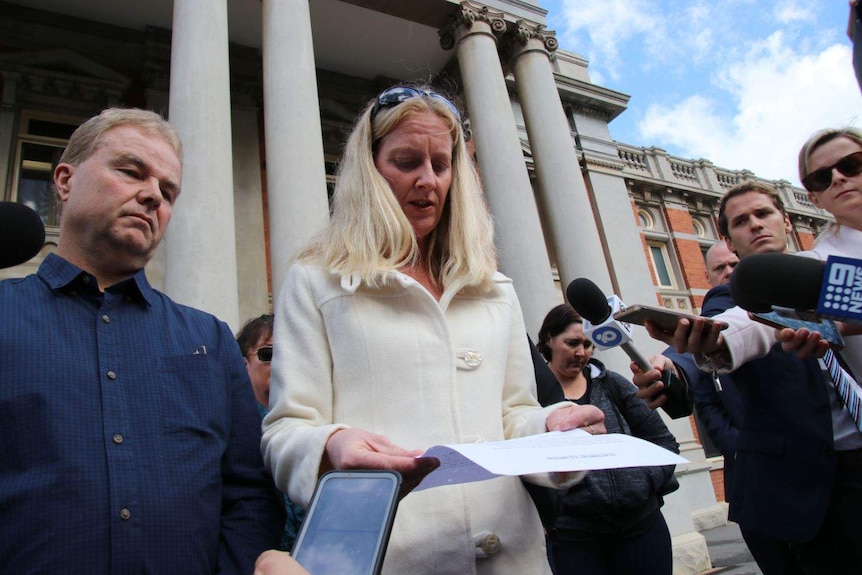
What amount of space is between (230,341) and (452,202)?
0.90 m

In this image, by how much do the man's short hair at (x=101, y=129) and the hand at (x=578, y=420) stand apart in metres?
1.58

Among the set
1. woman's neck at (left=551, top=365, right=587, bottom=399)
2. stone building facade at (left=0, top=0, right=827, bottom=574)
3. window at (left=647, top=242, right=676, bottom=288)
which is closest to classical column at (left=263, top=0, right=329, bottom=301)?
stone building facade at (left=0, top=0, right=827, bottom=574)

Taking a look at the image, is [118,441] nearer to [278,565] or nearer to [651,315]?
[278,565]

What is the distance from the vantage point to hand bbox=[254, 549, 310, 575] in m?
0.76

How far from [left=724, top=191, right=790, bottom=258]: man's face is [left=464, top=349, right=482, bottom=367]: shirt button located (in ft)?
7.15

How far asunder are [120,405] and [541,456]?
1118 millimetres

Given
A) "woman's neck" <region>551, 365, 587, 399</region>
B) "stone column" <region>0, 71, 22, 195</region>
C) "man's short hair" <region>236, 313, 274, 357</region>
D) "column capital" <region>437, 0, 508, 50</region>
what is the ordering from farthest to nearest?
1. "column capital" <region>437, 0, 508, 50</region>
2. "stone column" <region>0, 71, 22, 195</region>
3. "woman's neck" <region>551, 365, 587, 399</region>
4. "man's short hair" <region>236, 313, 274, 357</region>

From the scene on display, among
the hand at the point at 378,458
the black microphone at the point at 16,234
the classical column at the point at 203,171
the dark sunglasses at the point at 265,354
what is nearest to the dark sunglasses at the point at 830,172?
the hand at the point at 378,458

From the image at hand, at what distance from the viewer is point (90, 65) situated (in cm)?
938

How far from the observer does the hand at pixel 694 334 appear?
1.88 metres

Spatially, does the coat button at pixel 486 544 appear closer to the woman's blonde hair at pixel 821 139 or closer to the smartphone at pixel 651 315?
the smartphone at pixel 651 315

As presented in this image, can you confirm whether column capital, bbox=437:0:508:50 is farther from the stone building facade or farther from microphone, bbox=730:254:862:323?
microphone, bbox=730:254:862:323

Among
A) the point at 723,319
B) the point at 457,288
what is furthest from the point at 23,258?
the point at 723,319

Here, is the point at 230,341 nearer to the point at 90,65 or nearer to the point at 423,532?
the point at 423,532
